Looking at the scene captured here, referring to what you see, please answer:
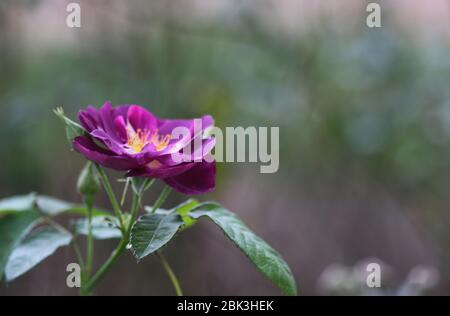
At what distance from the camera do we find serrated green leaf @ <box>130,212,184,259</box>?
49 centimetres

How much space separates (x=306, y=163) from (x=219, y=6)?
19.2 inches

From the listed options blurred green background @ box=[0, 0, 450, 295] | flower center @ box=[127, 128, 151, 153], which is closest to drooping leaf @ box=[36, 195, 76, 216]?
flower center @ box=[127, 128, 151, 153]

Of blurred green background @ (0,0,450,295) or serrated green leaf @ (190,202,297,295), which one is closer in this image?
serrated green leaf @ (190,202,297,295)

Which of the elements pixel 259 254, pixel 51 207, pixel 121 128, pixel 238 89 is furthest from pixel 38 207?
pixel 238 89

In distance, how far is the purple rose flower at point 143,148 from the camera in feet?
1.75

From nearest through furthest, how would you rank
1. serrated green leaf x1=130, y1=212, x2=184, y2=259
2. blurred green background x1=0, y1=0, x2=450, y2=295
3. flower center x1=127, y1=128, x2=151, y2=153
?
serrated green leaf x1=130, y1=212, x2=184, y2=259 < flower center x1=127, y1=128, x2=151, y2=153 < blurred green background x1=0, y1=0, x2=450, y2=295

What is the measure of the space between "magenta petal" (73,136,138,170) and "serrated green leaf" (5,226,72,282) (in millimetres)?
115

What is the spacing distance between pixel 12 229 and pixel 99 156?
17 centimetres

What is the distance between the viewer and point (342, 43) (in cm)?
148

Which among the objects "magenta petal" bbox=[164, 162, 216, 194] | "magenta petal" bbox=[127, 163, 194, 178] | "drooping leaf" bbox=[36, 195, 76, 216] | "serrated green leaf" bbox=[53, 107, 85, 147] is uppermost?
"serrated green leaf" bbox=[53, 107, 85, 147]

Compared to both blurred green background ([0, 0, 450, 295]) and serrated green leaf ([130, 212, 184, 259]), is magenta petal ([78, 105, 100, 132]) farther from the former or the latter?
blurred green background ([0, 0, 450, 295])

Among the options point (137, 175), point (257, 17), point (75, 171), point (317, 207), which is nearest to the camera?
point (137, 175)
